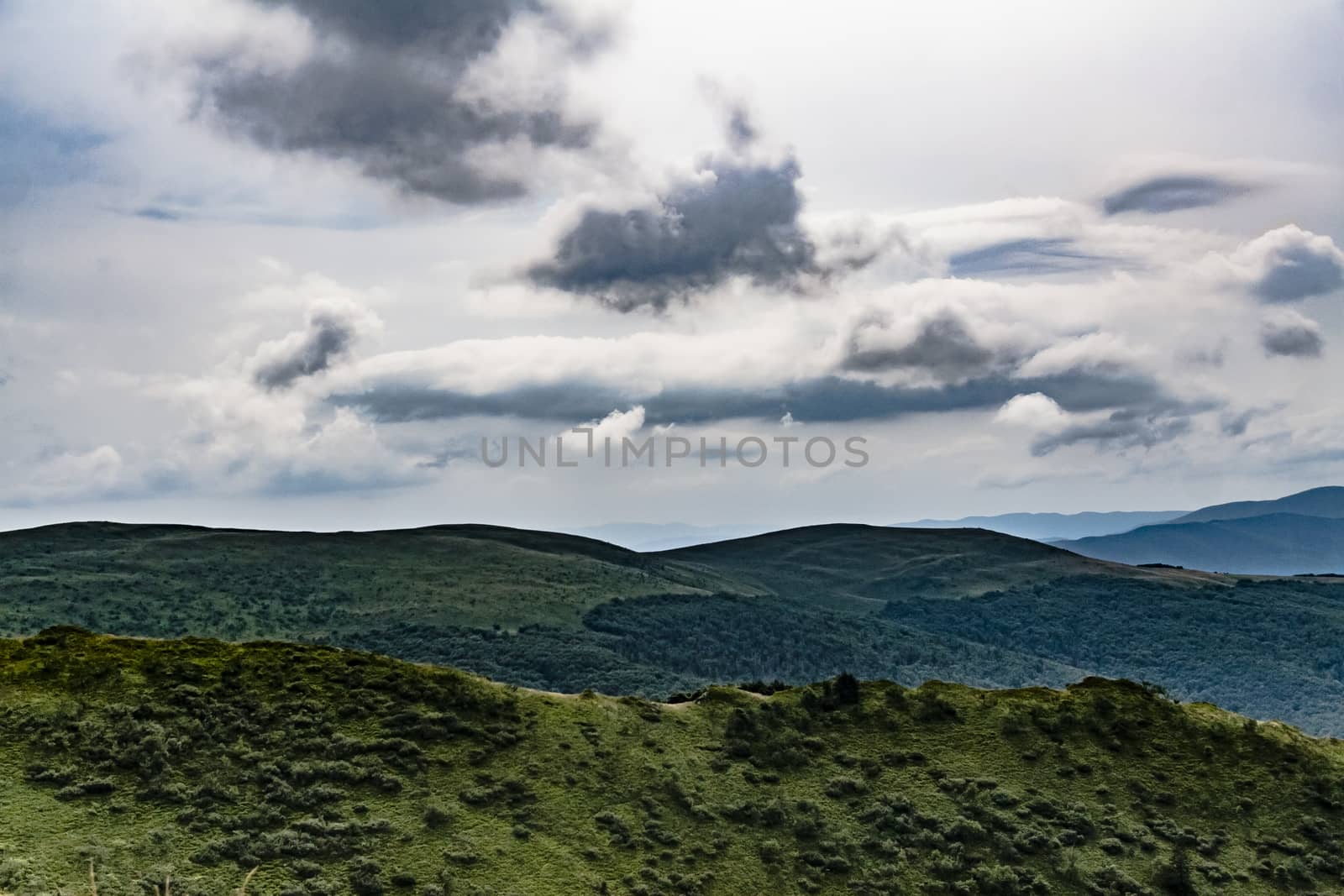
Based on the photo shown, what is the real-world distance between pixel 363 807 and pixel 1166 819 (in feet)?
166

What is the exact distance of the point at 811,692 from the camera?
263 ft

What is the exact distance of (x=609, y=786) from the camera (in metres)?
66.5

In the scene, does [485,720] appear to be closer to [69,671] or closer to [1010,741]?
[69,671]

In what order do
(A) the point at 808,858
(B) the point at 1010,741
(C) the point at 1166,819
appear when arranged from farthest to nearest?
(B) the point at 1010,741
(C) the point at 1166,819
(A) the point at 808,858

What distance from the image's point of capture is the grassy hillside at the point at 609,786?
180 ft


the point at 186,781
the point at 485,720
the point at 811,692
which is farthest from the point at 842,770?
the point at 186,781

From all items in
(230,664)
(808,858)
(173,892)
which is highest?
(230,664)

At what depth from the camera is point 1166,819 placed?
69.6m

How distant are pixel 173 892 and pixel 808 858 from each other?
34517mm

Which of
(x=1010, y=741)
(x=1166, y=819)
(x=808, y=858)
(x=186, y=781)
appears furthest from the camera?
(x=1010, y=741)

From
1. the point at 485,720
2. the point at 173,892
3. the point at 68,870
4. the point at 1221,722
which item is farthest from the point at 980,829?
the point at 68,870

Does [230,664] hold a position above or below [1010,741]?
above

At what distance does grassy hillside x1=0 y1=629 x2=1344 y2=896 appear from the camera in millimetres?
54969

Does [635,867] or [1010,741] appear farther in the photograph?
[1010,741]
